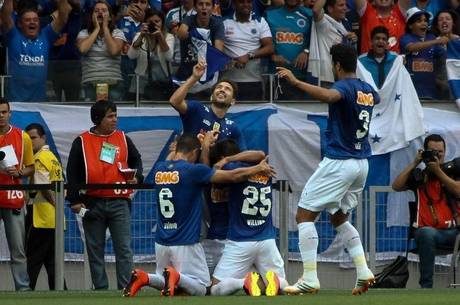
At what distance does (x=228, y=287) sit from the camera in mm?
14570

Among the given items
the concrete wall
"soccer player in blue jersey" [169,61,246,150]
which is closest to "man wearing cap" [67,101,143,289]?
the concrete wall

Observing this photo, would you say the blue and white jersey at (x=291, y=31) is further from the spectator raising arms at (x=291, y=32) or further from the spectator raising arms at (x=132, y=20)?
the spectator raising arms at (x=132, y=20)

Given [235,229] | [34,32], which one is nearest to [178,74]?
[34,32]

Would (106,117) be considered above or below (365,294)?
above

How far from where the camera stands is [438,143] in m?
18.4

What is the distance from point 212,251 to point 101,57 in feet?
16.0

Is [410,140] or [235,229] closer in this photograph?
[235,229]

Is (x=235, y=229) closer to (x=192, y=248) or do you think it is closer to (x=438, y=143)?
(x=192, y=248)

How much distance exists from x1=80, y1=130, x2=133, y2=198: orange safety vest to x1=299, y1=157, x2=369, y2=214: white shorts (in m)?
3.14

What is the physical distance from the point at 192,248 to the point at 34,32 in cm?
639

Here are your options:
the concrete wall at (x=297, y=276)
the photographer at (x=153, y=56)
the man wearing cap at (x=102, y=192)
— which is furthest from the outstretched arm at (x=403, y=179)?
the photographer at (x=153, y=56)

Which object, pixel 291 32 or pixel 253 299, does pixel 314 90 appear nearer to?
pixel 253 299

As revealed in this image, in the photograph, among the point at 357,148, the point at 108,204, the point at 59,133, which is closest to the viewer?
the point at 357,148

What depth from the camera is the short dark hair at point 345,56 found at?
46.9ft
